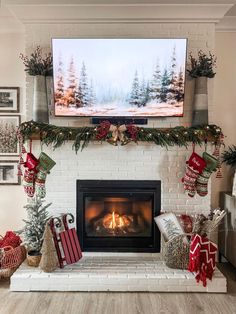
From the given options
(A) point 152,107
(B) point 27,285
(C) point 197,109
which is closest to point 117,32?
(A) point 152,107

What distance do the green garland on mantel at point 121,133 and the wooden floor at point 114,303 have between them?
52.7 inches

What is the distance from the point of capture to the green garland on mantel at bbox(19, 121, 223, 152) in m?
3.21

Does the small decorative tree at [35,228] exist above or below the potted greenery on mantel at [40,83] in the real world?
below

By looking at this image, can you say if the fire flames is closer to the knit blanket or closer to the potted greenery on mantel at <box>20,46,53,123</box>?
the knit blanket

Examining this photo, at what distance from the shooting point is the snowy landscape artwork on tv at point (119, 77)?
10.4 ft

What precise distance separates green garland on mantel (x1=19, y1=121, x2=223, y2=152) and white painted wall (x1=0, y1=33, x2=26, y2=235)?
63 cm

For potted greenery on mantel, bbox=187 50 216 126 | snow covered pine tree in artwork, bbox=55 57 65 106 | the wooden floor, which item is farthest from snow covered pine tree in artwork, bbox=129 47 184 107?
the wooden floor

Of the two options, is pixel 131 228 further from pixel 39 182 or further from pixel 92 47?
pixel 92 47

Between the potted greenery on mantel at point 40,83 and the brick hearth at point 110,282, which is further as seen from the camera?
the potted greenery on mantel at point 40,83

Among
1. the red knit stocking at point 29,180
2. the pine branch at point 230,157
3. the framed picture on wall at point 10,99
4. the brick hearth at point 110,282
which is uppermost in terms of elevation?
the framed picture on wall at point 10,99

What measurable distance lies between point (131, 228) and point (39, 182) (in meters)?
1.02

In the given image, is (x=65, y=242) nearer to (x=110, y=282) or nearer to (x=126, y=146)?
(x=110, y=282)

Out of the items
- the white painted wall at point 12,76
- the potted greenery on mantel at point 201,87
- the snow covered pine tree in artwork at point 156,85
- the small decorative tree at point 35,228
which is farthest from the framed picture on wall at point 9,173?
the potted greenery on mantel at point 201,87

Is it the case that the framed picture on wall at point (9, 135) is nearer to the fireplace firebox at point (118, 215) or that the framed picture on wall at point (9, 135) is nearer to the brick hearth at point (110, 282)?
the fireplace firebox at point (118, 215)
